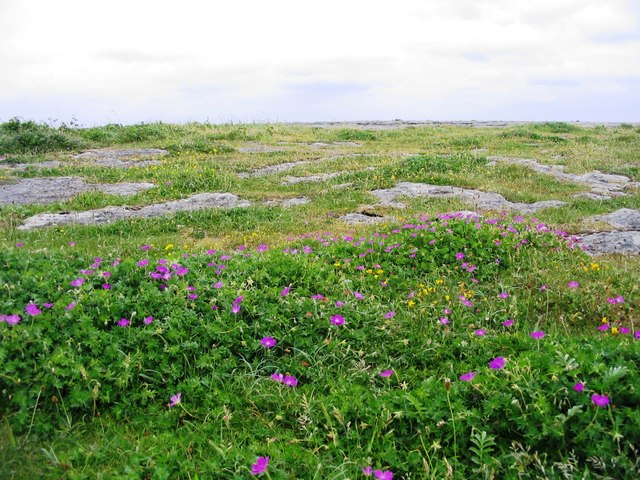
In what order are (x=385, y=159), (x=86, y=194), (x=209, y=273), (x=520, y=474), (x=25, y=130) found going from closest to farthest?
(x=520, y=474), (x=209, y=273), (x=86, y=194), (x=385, y=159), (x=25, y=130)

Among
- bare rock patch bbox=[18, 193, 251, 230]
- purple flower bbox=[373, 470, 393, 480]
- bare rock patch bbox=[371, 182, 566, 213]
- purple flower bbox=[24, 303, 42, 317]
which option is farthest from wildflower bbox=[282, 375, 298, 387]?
bare rock patch bbox=[371, 182, 566, 213]

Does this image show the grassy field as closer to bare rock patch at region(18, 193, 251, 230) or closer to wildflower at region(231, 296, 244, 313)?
wildflower at region(231, 296, 244, 313)

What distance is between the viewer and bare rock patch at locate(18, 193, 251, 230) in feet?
32.4

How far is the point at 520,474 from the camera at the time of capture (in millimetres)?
2859

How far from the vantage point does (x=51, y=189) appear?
12.9 meters

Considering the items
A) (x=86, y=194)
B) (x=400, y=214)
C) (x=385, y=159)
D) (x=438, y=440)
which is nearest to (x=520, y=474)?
(x=438, y=440)

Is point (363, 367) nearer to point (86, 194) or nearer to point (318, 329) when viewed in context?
point (318, 329)

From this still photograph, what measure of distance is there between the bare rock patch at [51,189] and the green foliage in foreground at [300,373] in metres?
7.08

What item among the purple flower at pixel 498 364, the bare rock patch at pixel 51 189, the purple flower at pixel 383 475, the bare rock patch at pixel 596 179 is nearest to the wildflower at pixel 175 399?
the purple flower at pixel 383 475

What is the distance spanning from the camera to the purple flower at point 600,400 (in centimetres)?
298

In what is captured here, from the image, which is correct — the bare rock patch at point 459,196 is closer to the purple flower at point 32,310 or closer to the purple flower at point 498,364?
the purple flower at point 498,364

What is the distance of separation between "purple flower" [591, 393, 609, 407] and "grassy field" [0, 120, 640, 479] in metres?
0.01

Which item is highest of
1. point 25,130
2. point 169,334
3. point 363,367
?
point 25,130

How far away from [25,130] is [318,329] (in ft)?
67.7
